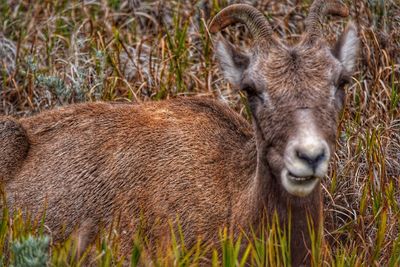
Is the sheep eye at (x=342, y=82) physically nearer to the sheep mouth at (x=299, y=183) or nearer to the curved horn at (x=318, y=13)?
the curved horn at (x=318, y=13)

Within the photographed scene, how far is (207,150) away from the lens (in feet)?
21.9

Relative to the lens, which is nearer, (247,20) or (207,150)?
(247,20)

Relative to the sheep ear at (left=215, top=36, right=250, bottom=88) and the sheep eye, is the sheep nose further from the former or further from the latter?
the sheep ear at (left=215, top=36, right=250, bottom=88)

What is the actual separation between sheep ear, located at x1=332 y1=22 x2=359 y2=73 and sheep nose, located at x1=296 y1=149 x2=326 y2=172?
41.6 inches

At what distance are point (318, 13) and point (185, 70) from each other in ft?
9.47

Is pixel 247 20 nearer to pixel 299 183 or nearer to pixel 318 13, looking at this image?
pixel 318 13

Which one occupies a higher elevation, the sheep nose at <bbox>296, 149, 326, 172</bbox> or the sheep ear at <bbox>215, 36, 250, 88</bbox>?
the sheep ear at <bbox>215, 36, 250, 88</bbox>

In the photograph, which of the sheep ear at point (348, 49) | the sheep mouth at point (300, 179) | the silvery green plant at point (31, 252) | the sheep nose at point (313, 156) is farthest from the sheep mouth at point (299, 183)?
the silvery green plant at point (31, 252)

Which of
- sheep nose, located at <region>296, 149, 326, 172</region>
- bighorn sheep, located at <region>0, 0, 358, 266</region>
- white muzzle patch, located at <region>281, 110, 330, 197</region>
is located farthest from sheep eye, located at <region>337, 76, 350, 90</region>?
sheep nose, located at <region>296, 149, 326, 172</region>

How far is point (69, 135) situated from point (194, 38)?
8.70 feet

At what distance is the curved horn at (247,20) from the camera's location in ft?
19.9

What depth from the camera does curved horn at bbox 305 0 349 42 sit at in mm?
5989

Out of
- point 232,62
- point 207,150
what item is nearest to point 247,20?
point 232,62

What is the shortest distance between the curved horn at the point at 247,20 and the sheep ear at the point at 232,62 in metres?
0.15
